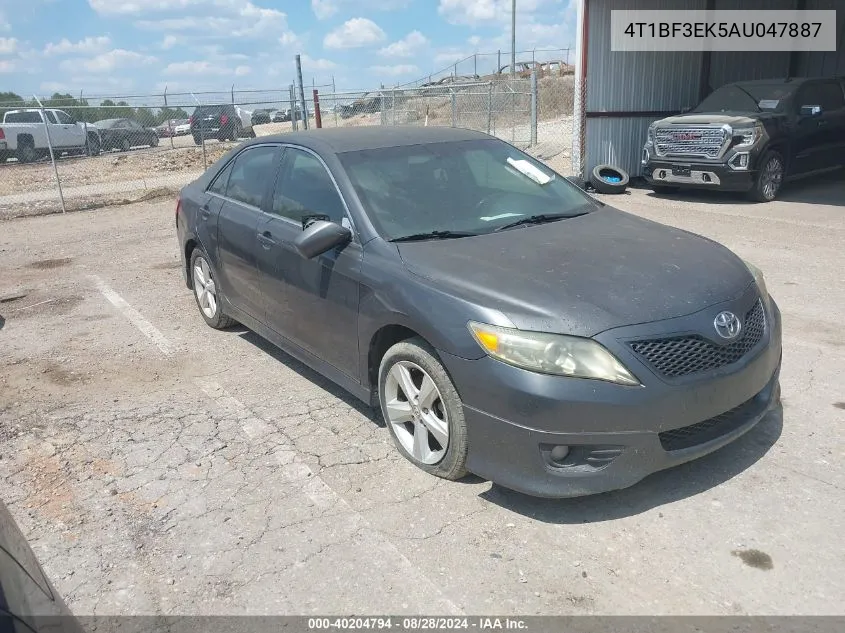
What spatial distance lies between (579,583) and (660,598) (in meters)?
0.30

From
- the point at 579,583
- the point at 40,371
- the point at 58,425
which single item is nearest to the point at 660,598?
the point at 579,583

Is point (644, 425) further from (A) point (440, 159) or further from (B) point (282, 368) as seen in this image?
(B) point (282, 368)

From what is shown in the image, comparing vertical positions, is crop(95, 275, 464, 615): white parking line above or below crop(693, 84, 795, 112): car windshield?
below

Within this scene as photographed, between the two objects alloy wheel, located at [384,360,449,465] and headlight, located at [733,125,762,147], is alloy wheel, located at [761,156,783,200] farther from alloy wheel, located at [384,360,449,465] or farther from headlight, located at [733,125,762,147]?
alloy wheel, located at [384,360,449,465]

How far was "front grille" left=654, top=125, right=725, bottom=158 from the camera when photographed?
10.9 metres

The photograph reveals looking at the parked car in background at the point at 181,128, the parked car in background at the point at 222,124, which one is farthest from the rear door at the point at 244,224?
the parked car in background at the point at 181,128

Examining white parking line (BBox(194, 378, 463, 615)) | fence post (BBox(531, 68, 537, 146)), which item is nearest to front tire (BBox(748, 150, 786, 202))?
fence post (BBox(531, 68, 537, 146))

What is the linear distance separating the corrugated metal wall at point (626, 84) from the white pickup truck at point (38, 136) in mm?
14814

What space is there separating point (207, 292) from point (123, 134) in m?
23.2

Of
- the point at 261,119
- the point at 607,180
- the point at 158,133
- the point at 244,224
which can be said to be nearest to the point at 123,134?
the point at 158,133

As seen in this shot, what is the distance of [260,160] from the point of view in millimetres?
5023

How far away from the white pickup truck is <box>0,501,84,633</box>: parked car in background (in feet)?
68.2

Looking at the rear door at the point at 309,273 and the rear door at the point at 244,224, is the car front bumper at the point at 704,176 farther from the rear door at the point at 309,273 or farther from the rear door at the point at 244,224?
the rear door at the point at 309,273

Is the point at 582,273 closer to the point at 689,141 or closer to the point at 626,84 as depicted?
the point at 689,141
